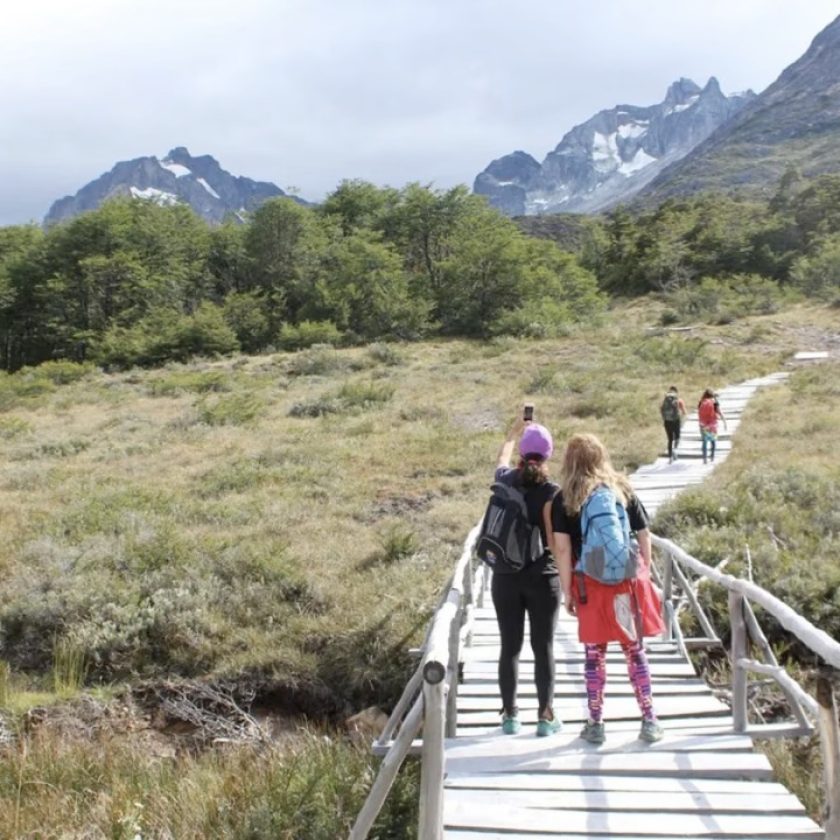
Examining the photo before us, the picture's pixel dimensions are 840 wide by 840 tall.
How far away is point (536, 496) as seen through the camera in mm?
4137

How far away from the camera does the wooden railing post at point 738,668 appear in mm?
3955

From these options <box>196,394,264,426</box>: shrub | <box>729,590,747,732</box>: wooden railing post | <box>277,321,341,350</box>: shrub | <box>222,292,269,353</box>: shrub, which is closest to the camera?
<box>729,590,747,732</box>: wooden railing post

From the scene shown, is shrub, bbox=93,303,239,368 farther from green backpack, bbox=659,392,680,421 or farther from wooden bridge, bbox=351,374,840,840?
wooden bridge, bbox=351,374,840,840

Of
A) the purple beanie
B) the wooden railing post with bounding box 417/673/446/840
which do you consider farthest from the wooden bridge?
the purple beanie

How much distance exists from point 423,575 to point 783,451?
8591mm

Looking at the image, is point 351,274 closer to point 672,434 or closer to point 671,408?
point 672,434

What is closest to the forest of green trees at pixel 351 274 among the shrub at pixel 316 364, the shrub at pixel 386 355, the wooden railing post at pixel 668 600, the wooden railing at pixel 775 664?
the shrub at pixel 386 355

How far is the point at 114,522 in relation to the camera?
10914 mm

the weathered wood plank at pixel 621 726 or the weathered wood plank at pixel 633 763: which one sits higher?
the weathered wood plank at pixel 633 763

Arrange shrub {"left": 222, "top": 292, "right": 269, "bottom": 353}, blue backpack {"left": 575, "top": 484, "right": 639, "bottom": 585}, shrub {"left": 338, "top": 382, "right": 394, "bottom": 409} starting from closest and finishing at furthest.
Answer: blue backpack {"left": 575, "top": 484, "right": 639, "bottom": 585} < shrub {"left": 338, "top": 382, "right": 394, "bottom": 409} < shrub {"left": 222, "top": 292, "right": 269, "bottom": 353}

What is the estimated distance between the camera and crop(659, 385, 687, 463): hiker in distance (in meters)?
14.4

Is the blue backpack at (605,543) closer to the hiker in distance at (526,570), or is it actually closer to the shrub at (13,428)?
the hiker in distance at (526,570)

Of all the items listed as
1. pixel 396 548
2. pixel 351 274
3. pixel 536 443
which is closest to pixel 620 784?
pixel 536 443

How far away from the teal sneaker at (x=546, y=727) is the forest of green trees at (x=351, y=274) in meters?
34.5
